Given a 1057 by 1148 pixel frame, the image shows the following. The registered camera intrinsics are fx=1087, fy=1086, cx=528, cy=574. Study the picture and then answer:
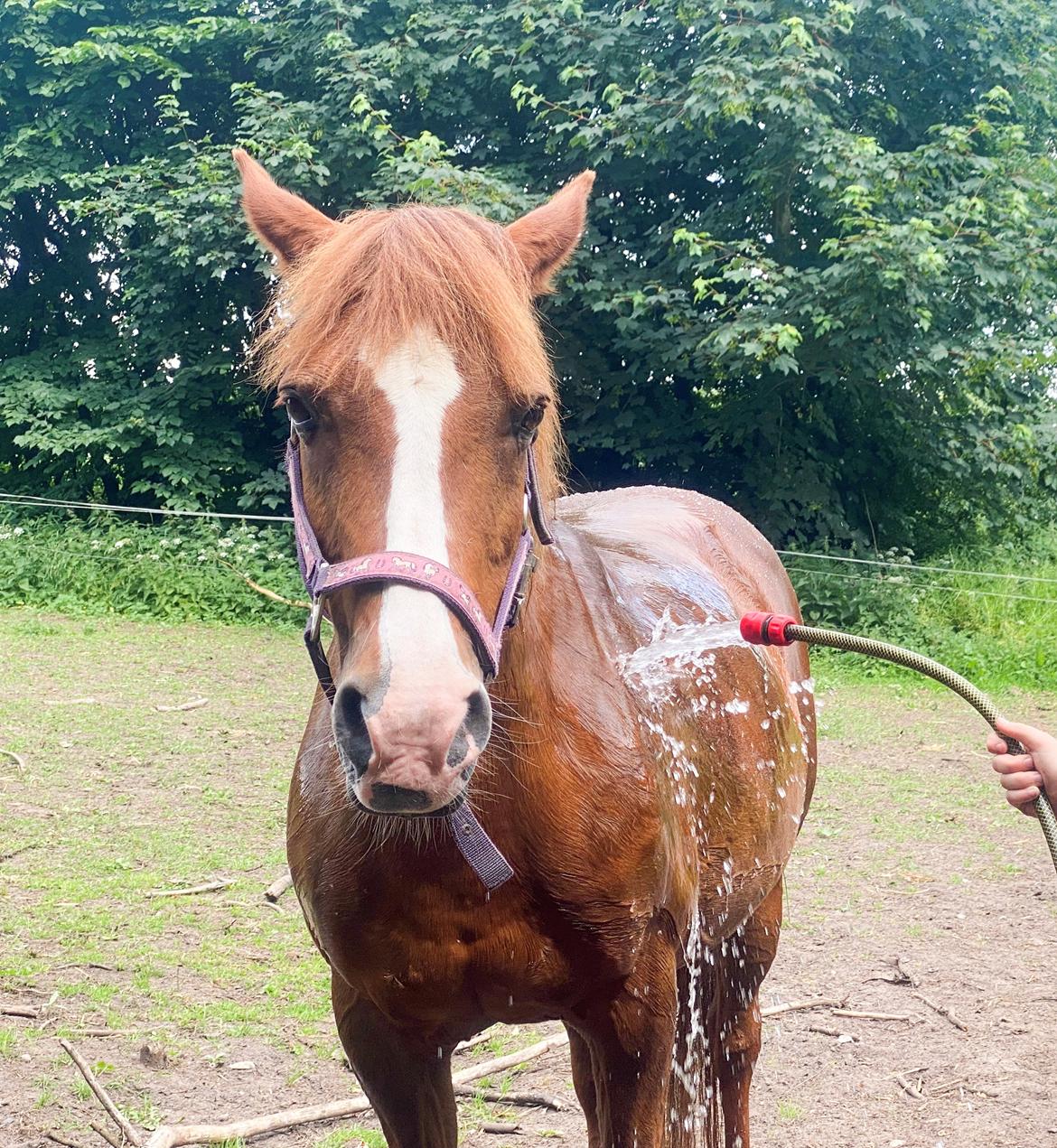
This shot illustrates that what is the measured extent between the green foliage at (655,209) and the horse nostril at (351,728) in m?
8.57

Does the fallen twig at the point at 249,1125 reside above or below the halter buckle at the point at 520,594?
below

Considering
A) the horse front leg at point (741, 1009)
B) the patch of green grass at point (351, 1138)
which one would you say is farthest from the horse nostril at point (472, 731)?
the patch of green grass at point (351, 1138)

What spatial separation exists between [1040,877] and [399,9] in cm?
1057

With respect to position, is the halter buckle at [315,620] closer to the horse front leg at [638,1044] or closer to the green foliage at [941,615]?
the horse front leg at [638,1044]

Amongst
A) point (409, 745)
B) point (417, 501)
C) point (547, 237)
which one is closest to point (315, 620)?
point (417, 501)

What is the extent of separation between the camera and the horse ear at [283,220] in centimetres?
194

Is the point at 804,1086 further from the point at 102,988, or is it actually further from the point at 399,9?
the point at 399,9

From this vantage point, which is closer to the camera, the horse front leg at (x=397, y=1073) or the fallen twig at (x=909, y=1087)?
the horse front leg at (x=397, y=1073)

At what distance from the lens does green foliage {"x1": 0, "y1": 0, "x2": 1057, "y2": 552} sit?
9758 mm

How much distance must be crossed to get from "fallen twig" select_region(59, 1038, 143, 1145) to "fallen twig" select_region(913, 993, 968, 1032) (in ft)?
8.39

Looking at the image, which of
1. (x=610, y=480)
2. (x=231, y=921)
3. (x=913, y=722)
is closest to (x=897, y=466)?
(x=610, y=480)

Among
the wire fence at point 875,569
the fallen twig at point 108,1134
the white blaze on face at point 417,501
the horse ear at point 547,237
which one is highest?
the horse ear at point 547,237

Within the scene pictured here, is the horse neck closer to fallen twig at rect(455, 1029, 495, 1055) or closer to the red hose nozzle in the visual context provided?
the red hose nozzle

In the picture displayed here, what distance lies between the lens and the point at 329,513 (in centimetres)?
155
